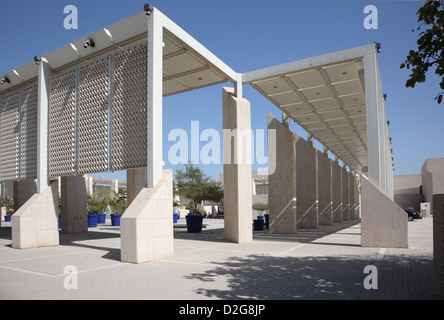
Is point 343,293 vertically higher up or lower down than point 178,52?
lower down

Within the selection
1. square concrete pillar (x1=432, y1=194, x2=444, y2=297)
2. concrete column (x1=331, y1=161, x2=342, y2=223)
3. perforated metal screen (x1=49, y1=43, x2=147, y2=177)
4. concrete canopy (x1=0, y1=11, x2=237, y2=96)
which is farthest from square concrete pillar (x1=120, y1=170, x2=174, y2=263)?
concrete column (x1=331, y1=161, x2=342, y2=223)

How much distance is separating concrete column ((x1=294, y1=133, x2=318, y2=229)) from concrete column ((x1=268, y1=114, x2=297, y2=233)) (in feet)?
14.0

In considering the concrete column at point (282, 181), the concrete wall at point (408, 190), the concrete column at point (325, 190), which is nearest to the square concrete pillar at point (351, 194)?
the concrete column at point (325, 190)

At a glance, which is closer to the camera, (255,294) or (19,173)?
(255,294)

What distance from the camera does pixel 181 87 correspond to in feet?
59.9

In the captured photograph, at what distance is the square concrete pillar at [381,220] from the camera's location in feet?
39.6

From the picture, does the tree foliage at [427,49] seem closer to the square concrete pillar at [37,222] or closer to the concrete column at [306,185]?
the square concrete pillar at [37,222]

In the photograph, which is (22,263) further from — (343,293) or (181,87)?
(181,87)

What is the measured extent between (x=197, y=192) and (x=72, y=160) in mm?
17347

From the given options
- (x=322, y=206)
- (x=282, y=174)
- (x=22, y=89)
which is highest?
(x=22, y=89)

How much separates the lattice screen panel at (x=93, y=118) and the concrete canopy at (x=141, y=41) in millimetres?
686

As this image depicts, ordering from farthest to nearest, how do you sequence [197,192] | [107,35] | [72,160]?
1. [197,192]
2. [72,160]
3. [107,35]
